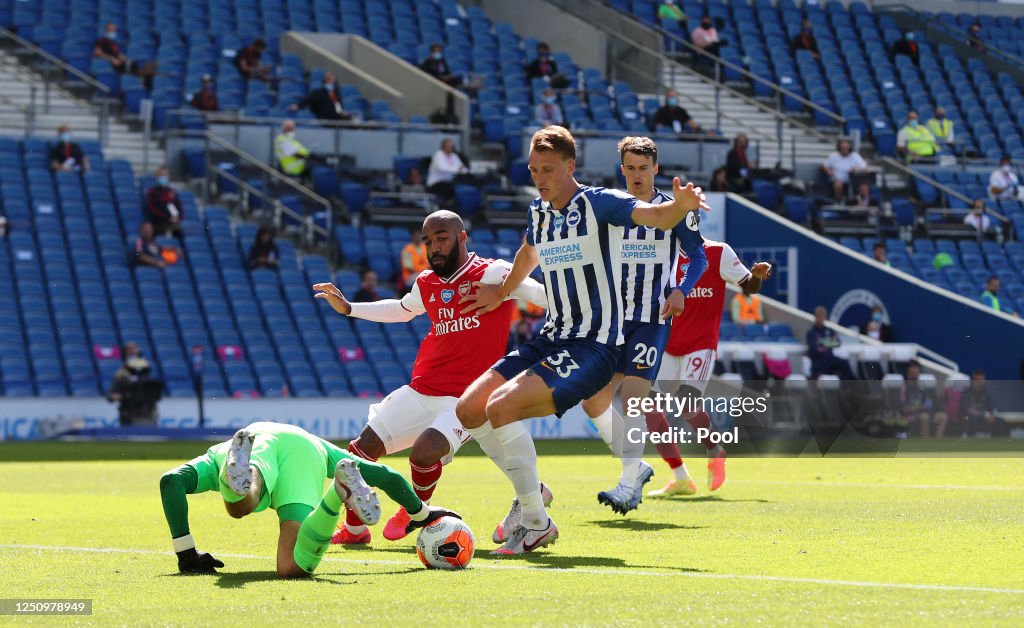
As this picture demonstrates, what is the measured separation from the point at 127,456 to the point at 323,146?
10291mm

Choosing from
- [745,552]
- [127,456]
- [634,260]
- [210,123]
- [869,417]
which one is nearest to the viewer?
[745,552]

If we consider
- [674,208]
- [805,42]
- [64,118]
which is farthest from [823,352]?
[674,208]

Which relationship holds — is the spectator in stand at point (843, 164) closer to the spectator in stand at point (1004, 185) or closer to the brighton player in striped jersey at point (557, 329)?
the spectator in stand at point (1004, 185)

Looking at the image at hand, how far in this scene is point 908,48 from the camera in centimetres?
3675

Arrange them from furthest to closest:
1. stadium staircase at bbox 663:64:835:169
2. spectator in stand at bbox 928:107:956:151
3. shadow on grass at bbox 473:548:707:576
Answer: spectator in stand at bbox 928:107:956:151 → stadium staircase at bbox 663:64:835:169 → shadow on grass at bbox 473:548:707:576

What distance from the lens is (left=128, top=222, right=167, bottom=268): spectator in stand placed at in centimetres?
2416

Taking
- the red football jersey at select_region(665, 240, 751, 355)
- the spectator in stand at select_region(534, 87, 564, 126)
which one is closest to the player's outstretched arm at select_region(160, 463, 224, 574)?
the red football jersey at select_region(665, 240, 751, 355)

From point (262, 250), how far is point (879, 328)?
1004cm

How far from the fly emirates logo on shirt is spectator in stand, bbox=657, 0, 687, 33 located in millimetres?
27222

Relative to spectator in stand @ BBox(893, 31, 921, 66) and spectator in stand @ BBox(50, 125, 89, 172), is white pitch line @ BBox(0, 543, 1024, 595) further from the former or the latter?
spectator in stand @ BBox(893, 31, 921, 66)

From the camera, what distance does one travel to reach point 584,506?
11.7 m

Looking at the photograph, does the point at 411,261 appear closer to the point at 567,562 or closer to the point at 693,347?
the point at 693,347

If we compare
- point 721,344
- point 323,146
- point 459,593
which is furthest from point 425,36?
point 459,593

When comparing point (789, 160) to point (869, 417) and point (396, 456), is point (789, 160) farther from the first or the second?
point (396, 456)
